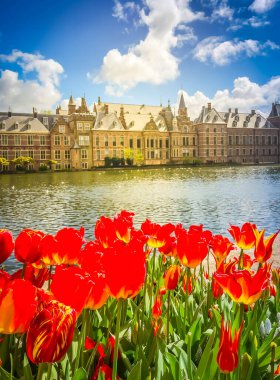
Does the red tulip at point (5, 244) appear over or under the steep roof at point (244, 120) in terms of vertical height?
under

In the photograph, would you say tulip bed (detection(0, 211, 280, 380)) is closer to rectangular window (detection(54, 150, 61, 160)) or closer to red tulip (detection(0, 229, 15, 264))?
red tulip (detection(0, 229, 15, 264))

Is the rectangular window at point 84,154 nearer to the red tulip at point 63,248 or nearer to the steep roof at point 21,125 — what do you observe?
the steep roof at point 21,125

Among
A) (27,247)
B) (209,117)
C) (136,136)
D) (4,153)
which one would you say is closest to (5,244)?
(27,247)

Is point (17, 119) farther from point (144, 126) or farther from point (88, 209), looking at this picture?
point (88, 209)

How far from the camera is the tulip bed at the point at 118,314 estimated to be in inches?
38.5

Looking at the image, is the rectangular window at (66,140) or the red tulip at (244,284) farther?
the rectangular window at (66,140)

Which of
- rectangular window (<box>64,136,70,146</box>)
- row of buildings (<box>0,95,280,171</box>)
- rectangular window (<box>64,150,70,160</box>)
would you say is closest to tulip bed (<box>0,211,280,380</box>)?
row of buildings (<box>0,95,280,171</box>)

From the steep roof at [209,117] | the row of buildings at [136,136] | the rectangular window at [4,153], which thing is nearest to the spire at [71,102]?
the row of buildings at [136,136]

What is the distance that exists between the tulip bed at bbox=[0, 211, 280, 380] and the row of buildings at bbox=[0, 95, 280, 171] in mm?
46094

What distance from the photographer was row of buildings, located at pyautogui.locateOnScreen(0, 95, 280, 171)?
157 ft

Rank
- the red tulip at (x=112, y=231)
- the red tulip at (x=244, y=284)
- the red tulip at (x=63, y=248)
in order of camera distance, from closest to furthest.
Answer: the red tulip at (x=244, y=284) → the red tulip at (x=63, y=248) → the red tulip at (x=112, y=231)

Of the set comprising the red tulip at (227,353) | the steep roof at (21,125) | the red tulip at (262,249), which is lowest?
the red tulip at (227,353)

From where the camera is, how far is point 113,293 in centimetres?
109

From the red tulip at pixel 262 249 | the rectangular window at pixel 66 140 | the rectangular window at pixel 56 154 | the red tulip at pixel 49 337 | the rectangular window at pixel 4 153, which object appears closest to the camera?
the red tulip at pixel 49 337
